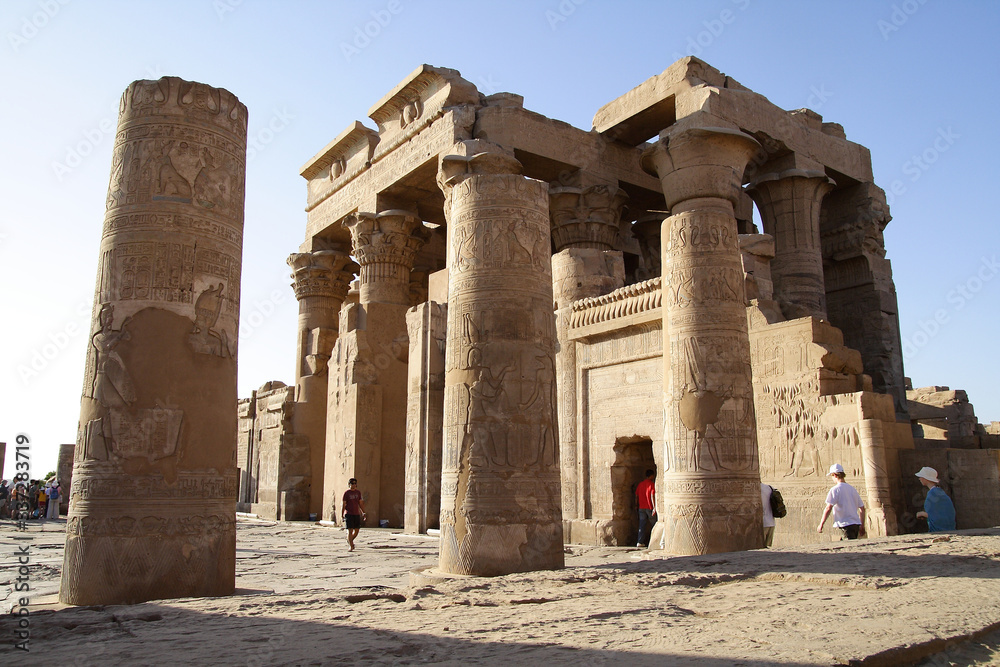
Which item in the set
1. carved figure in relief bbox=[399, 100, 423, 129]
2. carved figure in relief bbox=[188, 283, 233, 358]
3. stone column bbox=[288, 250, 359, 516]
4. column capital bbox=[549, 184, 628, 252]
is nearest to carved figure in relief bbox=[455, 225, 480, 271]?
carved figure in relief bbox=[188, 283, 233, 358]

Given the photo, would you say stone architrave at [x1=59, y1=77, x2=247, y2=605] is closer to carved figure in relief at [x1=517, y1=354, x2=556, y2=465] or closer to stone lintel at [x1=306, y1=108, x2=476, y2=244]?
carved figure in relief at [x1=517, y1=354, x2=556, y2=465]

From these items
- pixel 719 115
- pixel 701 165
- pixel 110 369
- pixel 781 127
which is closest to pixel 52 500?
pixel 110 369

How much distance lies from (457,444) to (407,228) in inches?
438

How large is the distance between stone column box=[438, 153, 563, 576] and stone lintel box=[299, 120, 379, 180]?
12.1m

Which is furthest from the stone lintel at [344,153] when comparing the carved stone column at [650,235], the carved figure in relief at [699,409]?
the carved figure in relief at [699,409]

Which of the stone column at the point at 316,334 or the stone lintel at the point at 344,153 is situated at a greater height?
the stone lintel at the point at 344,153

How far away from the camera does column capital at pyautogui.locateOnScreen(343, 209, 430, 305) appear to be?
55.0ft

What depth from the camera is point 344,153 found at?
1989 cm

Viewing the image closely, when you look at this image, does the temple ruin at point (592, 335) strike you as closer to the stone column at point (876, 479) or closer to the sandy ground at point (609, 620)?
the stone column at point (876, 479)

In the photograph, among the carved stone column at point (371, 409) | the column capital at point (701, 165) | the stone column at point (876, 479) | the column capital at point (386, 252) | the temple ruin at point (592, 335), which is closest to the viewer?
the temple ruin at point (592, 335)

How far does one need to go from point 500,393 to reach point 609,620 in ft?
9.85

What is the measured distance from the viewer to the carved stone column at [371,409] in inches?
574

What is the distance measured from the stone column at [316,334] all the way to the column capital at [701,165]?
991 cm

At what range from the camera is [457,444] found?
661cm
